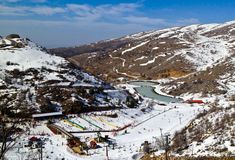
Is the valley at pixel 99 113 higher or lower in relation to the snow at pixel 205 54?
lower

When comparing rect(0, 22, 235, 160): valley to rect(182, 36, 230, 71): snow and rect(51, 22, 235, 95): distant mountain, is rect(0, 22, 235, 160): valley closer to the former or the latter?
rect(51, 22, 235, 95): distant mountain

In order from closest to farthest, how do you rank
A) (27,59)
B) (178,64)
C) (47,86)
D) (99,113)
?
(99,113)
(47,86)
(27,59)
(178,64)

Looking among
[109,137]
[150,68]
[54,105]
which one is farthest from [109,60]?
[109,137]

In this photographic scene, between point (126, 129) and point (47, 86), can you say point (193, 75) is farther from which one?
point (126, 129)

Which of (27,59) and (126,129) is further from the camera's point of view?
(27,59)

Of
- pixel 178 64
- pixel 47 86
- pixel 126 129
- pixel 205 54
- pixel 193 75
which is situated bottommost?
pixel 126 129

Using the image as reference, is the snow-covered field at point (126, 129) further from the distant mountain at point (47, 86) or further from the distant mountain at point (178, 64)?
the distant mountain at point (178, 64)

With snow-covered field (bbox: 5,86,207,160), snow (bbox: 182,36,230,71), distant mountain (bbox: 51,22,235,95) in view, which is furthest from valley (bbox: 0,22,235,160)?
snow (bbox: 182,36,230,71)

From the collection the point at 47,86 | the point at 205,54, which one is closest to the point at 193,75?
the point at 205,54

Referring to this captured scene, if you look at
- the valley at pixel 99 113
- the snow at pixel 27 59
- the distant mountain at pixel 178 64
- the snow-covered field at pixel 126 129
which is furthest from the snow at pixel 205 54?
the snow-covered field at pixel 126 129

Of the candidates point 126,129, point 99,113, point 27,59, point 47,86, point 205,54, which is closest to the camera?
point 126,129
